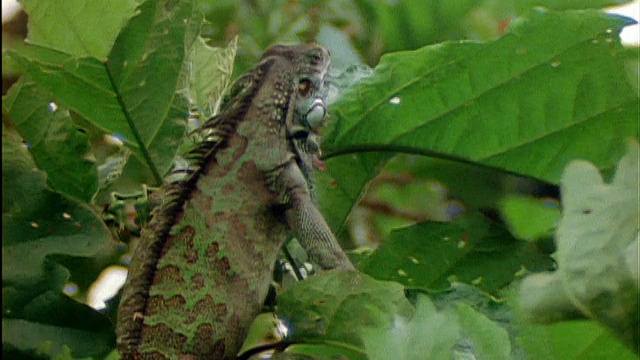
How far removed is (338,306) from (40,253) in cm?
43

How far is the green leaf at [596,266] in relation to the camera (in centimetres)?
90

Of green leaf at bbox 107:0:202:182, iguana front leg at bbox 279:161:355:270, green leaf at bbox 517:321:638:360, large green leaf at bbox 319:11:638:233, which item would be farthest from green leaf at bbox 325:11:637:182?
green leaf at bbox 517:321:638:360

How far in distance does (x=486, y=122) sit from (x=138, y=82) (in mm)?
562

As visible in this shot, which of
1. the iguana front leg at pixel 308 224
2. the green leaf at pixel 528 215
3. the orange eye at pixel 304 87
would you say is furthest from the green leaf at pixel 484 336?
the green leaf at pixel 528 215

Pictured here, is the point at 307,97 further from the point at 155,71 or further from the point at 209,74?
the point at 155,71

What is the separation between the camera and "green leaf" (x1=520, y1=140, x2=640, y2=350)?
90cm

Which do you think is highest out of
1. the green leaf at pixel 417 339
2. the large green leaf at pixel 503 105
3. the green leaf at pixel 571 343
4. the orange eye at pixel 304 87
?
the large green leaf at pixel 503 105

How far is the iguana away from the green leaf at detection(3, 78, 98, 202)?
156 mm

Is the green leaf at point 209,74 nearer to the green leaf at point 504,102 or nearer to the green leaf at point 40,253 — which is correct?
the green leaf at point 504,102

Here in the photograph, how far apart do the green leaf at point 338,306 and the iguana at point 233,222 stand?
0.12 m

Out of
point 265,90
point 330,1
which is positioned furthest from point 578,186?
point 330,1

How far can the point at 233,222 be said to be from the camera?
4.52 feet

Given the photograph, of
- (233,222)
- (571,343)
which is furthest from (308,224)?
(571,343)

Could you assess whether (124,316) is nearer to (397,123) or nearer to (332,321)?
(332,321)
